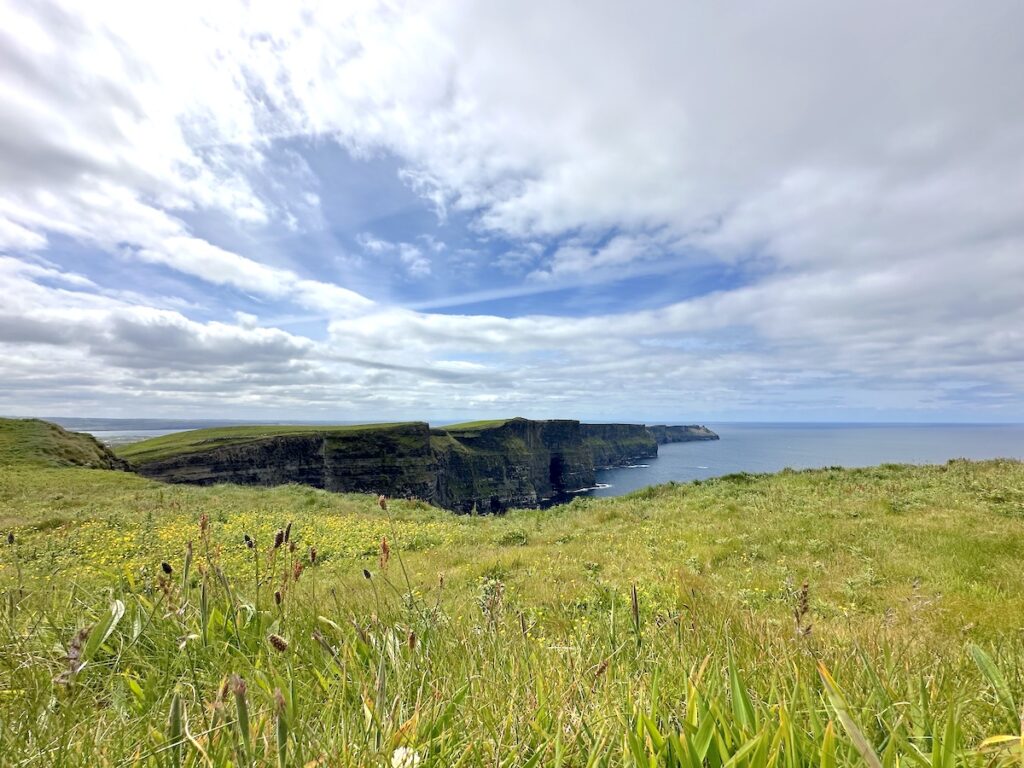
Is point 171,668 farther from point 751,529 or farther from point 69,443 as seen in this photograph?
point 69,443

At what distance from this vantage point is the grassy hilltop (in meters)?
1.74

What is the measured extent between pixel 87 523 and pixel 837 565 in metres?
24.0

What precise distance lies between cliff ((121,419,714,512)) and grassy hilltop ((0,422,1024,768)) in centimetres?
5407

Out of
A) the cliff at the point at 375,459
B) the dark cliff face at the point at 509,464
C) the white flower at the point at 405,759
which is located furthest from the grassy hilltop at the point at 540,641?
the dark cliff face at the point at 509,464

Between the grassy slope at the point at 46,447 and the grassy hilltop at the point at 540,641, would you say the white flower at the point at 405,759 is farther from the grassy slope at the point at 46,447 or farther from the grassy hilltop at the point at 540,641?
the grassy slope at the point at 46,447

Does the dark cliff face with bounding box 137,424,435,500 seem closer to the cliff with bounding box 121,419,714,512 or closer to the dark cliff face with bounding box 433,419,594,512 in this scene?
the cliff with bounding box 121,419,714,512

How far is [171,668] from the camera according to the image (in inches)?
95.3

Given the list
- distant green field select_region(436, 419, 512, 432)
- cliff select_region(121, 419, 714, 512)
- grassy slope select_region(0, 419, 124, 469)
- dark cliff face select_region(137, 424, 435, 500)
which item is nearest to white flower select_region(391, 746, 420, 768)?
grassy slope select_region(0, 419, 124, 469)

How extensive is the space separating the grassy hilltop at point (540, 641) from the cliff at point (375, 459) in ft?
177

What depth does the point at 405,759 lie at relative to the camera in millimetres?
1676

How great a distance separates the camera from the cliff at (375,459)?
3273 inches

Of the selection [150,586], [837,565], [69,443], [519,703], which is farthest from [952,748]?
[69,443]

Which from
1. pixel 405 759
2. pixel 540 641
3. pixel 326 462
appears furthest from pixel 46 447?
pixel 405 759

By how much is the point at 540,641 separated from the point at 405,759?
2925 millimetres
